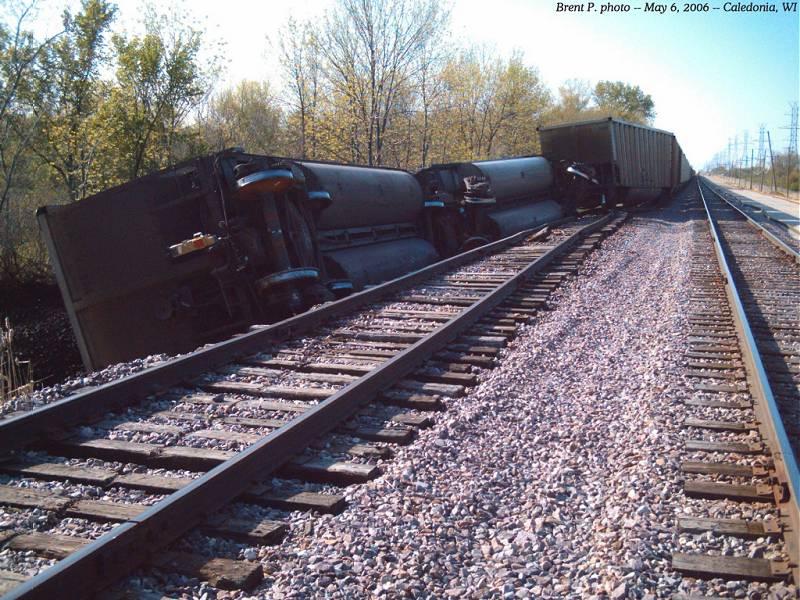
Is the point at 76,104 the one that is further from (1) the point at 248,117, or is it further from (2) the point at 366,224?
(1) the point at 248,117

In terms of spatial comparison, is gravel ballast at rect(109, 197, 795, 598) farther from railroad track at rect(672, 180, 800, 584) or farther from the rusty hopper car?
the rusty hopper car

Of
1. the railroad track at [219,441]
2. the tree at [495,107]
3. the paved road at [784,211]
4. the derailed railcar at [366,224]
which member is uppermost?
the tree at [495,107]

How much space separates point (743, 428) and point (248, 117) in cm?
3542

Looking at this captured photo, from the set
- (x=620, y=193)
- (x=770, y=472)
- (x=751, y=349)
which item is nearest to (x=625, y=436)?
(x=770, y=472)

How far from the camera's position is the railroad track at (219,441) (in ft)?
8.00

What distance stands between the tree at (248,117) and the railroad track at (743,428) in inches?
1077

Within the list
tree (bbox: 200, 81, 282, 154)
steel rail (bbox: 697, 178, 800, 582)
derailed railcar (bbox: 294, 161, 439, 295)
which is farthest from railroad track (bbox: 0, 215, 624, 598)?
tree (bbox: 200, 81, 282, 154)

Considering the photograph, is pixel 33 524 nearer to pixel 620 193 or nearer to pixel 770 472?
pixel 770 472

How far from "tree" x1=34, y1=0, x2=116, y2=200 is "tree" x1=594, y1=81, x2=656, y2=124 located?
66.8 m

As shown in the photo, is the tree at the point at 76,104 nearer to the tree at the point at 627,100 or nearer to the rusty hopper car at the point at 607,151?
the rusty hopper car at the point at 607,151

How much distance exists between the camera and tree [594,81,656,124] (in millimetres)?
82062

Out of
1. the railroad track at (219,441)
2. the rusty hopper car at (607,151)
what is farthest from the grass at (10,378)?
the rusty hopper car at (607,151)

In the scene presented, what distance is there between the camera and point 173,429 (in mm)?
3707

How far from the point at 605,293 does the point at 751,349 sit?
3.20 metres
